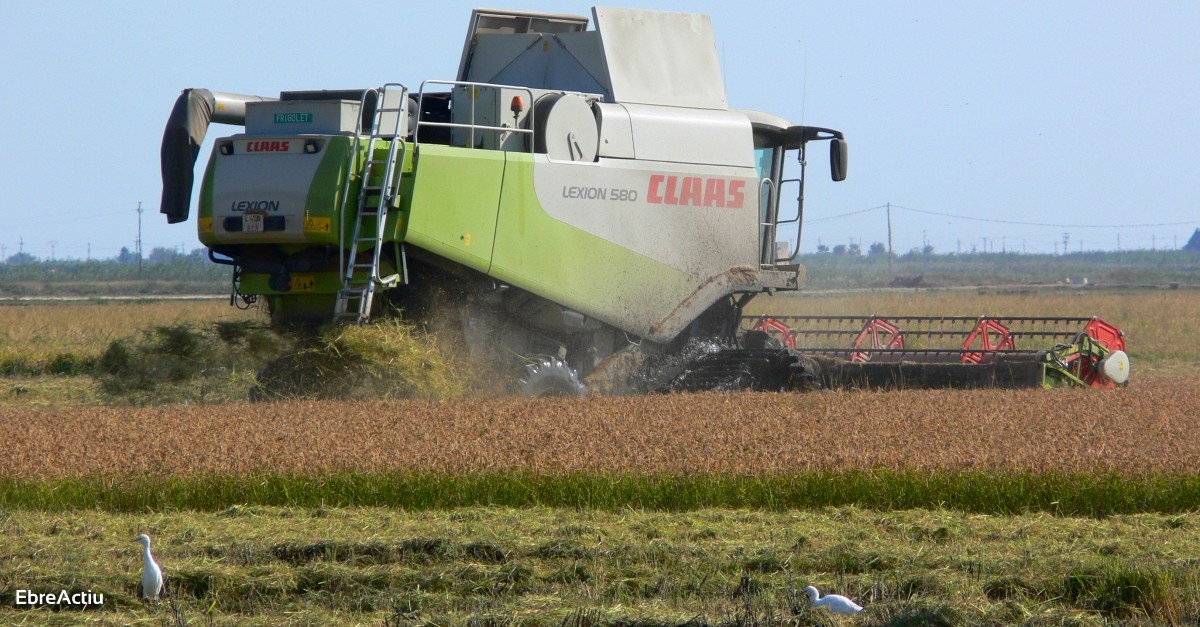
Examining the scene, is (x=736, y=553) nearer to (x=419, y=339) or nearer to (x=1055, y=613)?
(x=1055, y=613)

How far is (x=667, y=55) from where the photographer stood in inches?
478

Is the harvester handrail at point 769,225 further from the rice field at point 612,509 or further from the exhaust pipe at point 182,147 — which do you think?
the exhaust pipe at point 182,147

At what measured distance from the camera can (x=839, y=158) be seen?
12734 mm

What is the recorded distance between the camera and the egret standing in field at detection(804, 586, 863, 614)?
4796 mm

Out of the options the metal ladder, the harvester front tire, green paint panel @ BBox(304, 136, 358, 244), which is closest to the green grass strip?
the metal ladder

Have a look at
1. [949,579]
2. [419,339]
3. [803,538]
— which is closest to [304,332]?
[419,339]

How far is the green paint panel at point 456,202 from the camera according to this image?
10.0 meters

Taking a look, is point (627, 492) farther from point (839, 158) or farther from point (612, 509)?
point (839, 158)

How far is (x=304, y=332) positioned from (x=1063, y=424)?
5836 mm

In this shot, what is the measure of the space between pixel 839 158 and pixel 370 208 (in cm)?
492

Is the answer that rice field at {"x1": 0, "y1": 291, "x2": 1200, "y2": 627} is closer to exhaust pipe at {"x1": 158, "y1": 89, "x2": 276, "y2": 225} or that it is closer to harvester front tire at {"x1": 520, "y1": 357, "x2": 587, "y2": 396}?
harvester front tire at {"x1": 520, "y1": 357, "x2": 587, "y2": 396}

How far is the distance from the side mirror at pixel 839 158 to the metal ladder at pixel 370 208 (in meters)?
4.56

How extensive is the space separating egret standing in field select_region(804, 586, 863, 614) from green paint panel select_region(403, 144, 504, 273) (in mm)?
5798

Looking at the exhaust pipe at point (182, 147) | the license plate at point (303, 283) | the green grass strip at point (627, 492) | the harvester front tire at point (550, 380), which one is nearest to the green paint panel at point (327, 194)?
the license plate at point (303, 283)
